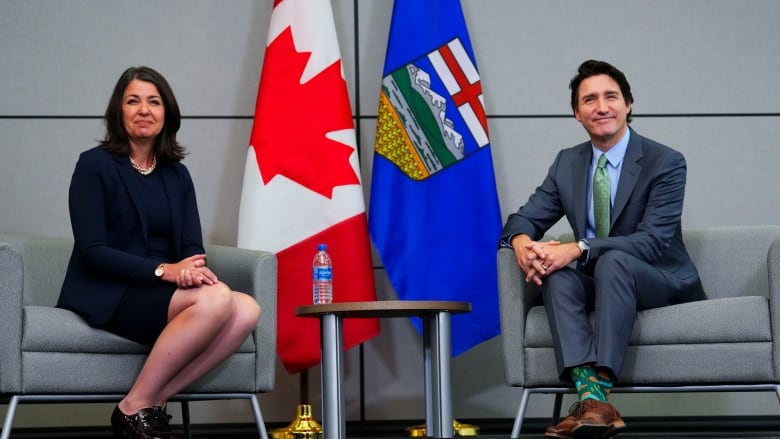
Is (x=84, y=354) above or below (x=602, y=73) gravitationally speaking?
below

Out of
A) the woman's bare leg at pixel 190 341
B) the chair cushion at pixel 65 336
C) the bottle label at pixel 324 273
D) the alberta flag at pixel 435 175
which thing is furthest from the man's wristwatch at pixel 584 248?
the chair cushion at pixel 65 336

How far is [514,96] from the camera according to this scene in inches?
168

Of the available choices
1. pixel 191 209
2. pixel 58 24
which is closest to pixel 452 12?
pixel 191 209

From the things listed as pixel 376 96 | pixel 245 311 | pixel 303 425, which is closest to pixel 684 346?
pixel 245 311

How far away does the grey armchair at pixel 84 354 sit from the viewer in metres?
2.84

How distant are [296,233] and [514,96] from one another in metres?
1.20

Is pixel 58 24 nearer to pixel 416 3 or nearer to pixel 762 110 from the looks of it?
pixel 416 3

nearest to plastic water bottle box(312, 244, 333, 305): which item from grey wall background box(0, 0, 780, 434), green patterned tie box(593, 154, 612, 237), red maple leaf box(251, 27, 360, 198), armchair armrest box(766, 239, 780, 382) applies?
red maple leaf box(251, 27, 360, 198)

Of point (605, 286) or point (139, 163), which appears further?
point (139, 163)

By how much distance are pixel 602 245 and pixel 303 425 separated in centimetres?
136

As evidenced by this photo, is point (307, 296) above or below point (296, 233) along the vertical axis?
below

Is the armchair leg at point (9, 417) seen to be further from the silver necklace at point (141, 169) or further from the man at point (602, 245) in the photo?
the man at point (602, 245)

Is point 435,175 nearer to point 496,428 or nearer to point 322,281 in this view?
point 322,281

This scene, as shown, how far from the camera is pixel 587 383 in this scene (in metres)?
2.81
